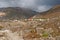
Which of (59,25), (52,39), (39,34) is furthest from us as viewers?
(59,25)

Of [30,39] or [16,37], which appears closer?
[30,39]

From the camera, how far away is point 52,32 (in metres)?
48.8

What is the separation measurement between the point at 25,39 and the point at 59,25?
638 inches

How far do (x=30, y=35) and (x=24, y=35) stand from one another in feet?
11.9

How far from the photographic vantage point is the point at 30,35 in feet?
154

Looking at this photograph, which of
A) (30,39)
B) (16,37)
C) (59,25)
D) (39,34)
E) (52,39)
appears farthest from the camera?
(59,25)

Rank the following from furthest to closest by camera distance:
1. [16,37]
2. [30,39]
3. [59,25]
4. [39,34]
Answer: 1. [59,25]
2. [16,37]
3. [39,34]
4. [30,39]

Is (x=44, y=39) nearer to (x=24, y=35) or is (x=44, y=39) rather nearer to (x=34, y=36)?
(x=34, y=36)

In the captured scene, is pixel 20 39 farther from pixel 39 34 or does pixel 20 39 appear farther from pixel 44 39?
pixel 44 39

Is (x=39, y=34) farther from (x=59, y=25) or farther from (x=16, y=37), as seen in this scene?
(x=59, y=25)

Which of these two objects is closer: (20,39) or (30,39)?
(30,39)

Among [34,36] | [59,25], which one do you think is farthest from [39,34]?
[59,25]

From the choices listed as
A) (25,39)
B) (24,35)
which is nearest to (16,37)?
(24,35)

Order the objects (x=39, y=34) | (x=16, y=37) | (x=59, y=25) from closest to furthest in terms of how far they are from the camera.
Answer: (x=39, y=34), (x=16, y=37), (x=59, y=25)
